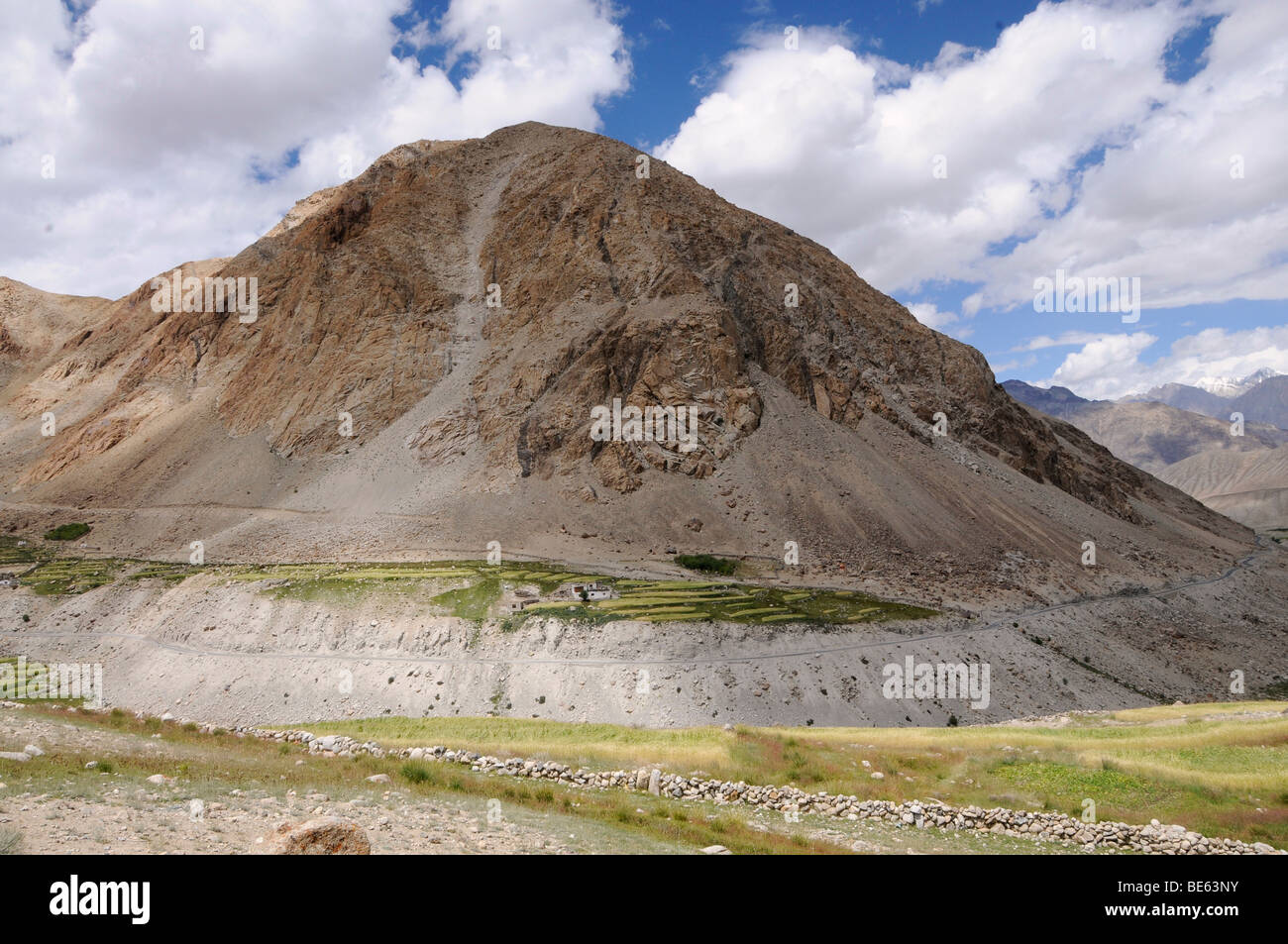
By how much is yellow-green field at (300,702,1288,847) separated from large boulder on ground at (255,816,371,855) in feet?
47.8

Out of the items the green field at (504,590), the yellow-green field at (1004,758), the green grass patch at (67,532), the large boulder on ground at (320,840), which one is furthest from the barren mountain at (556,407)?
the large boulder on ground at (320,840)

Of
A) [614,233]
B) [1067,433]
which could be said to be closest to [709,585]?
[614,233]

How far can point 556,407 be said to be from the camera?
81.8m

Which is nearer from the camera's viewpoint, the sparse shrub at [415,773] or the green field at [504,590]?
the sparse shrub at [415,773]

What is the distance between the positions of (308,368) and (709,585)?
67.6 meters

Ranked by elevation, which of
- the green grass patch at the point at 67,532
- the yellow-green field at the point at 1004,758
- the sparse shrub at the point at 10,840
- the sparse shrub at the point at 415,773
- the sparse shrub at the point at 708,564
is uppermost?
the green grass patch at the point at 67,532

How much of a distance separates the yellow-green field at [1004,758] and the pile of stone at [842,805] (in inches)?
60.8

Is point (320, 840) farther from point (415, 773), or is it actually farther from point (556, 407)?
point (556, 407)

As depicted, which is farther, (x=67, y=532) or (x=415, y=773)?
(x=67, y=532)

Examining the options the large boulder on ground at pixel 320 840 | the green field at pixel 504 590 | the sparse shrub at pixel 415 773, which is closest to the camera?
the large boulder on ground at pixel 320 840

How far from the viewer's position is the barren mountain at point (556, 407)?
71.0 metres

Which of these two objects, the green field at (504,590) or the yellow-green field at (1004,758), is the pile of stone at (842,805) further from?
the green field at (504,590)

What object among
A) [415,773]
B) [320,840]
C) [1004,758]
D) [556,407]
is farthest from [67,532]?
[1004,758]

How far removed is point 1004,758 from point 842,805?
8.00 m
